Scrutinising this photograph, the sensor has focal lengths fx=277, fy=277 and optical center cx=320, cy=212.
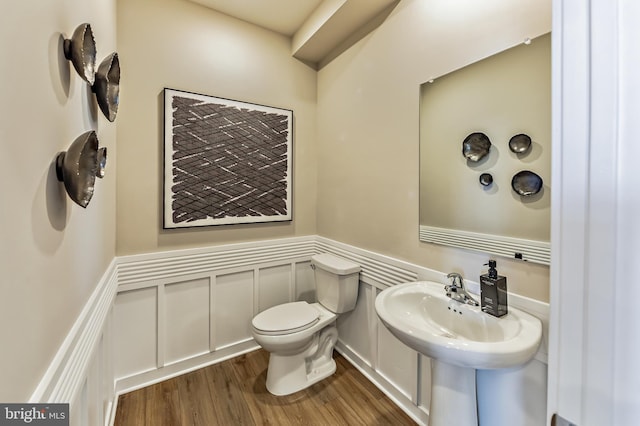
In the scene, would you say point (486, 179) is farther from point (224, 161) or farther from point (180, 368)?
point (180, 368)

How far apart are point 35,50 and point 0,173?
33 centimetres

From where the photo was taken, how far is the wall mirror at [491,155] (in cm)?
109

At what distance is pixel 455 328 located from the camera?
4.17 feet

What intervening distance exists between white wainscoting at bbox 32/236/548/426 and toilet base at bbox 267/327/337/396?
0.24m

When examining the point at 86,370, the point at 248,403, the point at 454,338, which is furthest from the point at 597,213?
the point at 248,403

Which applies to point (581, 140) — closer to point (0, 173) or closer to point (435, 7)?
point (0, 173)

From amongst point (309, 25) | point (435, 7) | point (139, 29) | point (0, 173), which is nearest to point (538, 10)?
point (435, 7)

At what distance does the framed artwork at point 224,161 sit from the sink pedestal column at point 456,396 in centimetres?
156

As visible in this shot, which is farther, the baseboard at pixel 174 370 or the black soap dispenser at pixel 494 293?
the baseboard at pixel 174 370

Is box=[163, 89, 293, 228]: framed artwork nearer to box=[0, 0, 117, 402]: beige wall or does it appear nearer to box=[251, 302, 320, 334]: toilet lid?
box=[251, 302, 320, 334]: toilet lid

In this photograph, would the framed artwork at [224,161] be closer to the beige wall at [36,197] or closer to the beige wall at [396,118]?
the beige wall at [396,118]

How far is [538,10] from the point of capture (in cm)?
106

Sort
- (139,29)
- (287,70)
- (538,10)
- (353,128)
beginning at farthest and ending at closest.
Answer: (287,70) → (353,128) → (139,29) → (538,10)

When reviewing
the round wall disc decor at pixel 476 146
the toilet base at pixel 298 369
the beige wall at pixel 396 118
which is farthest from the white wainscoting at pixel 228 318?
the round wall disc decor at pixel 476 146
